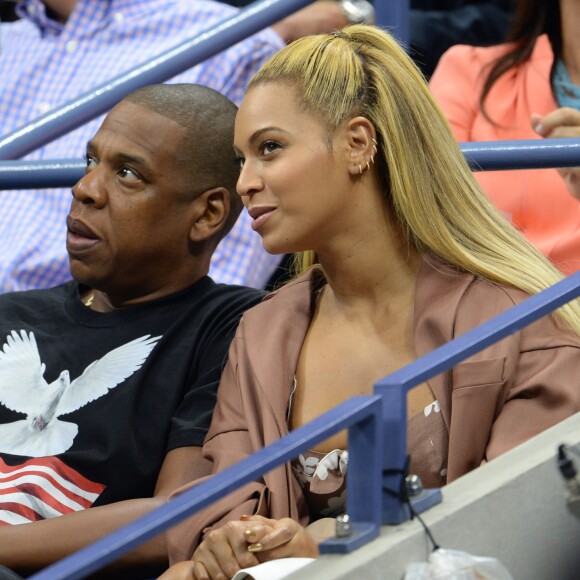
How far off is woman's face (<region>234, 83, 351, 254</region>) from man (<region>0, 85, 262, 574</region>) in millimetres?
298

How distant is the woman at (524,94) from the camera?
8.27ft

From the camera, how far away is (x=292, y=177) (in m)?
1.89

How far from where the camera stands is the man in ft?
6.61

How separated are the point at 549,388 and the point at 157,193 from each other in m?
0.80

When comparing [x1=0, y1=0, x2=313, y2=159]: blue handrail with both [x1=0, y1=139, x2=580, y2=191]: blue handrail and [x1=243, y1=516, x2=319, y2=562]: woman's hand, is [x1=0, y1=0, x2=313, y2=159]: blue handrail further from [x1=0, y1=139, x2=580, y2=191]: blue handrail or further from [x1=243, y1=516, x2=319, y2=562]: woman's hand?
[x1=243, y1=516, x2=319, y2=562]: woman's hand

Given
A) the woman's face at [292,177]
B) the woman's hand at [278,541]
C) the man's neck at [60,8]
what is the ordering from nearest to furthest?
the woman's hand at [278,541] < the woman's face at [292,177] < the man's neck at [60,8]

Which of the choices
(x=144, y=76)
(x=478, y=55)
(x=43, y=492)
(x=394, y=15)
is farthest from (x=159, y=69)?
(x=43, y=492)

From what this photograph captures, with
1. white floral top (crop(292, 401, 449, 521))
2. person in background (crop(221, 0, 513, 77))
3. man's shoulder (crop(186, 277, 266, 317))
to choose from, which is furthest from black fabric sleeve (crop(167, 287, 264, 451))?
person in background (crop(221, 0, 513, 77))

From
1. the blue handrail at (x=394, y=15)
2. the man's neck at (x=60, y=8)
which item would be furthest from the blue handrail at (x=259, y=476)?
the man's neck at (x=60, y=8)

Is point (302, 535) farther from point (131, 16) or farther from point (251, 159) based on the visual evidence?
point (131, 16)

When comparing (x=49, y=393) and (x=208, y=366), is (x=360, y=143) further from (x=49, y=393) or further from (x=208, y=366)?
(x=49, y=393)

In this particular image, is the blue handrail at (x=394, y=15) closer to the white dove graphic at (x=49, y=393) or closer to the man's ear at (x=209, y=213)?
the man's ear at (x=209, y=213)

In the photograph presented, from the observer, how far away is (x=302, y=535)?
64.3 inches

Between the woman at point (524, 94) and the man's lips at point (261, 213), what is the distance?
0.75m
